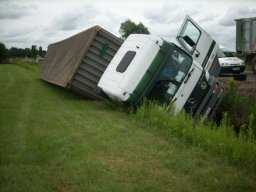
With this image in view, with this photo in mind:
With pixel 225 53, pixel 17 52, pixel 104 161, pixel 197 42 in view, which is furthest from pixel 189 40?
pixel 17 52

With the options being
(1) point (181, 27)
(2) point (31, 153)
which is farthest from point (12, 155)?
(1) point (181, 27)

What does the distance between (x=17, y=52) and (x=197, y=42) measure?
103 m

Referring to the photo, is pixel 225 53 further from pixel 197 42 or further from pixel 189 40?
pixel 189 40

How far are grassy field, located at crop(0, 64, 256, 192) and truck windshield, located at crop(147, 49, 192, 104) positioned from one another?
3.92ft

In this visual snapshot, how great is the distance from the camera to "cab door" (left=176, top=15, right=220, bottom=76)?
10234mm

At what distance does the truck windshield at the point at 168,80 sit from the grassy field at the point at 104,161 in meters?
1.20

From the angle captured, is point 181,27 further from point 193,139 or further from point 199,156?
point 199,156

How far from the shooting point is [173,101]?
8508mm

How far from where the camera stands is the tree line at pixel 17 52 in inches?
3036

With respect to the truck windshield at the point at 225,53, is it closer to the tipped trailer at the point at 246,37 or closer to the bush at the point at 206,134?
the tipped trailer at the point at 246,37

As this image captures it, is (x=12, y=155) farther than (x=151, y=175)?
Yes

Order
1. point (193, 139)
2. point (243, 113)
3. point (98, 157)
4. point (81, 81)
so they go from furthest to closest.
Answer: point (81, 81) < point (243, 113) < point (193, 139) < point (98, 157)

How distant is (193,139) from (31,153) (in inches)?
101

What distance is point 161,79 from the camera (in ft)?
28.1
